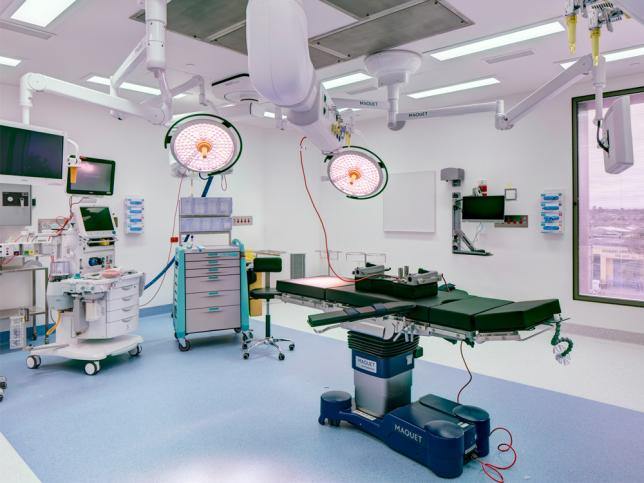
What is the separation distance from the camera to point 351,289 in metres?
2.61

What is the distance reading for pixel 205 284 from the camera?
14.3 feet

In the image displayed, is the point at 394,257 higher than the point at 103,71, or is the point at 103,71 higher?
the point at 103,71

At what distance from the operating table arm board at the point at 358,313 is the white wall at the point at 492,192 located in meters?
2.20

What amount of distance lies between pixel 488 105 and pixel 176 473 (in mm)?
2555

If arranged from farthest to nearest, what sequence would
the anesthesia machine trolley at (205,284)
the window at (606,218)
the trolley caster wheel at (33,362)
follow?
the window at (606,218)
the anesthesia machine trolley at (205,284)
the trolley caster wheel at (33,362)

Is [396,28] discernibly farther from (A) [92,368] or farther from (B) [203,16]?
(A) [92,368]

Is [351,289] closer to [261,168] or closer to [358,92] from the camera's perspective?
[358,92]

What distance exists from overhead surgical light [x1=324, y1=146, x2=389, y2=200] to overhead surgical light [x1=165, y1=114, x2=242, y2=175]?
2.16 ft

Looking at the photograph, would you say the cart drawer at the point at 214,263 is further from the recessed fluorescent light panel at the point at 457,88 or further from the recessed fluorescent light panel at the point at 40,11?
the recessed fluorescent light panel at the point at 457,88

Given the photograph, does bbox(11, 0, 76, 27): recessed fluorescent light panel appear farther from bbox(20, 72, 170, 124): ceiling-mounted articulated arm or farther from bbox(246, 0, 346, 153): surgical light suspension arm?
bbox(246, 0, 346, 153): surgical light suspension arm

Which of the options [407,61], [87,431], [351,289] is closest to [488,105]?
[407,61]

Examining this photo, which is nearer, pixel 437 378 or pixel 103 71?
pixel 437 378

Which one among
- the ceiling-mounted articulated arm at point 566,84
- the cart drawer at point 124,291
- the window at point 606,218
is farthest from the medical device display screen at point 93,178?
the window at point 606,218

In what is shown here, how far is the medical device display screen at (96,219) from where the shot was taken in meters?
3.85
